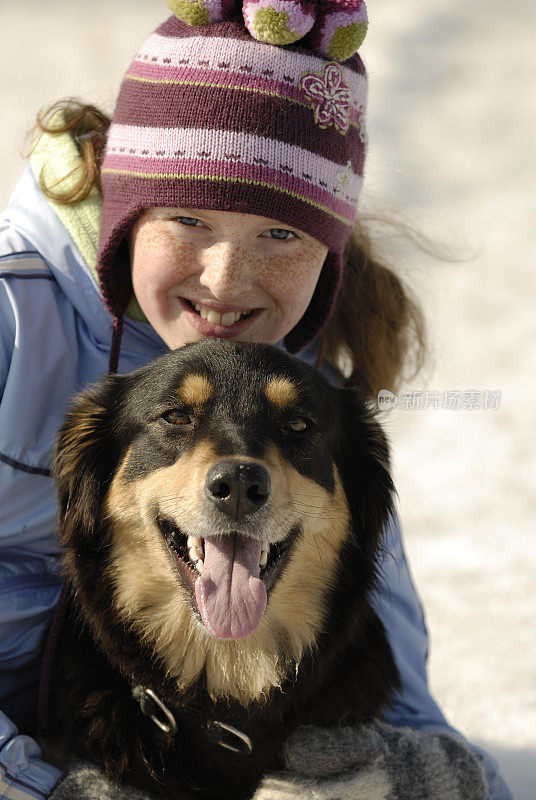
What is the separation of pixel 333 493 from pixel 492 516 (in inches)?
81.4

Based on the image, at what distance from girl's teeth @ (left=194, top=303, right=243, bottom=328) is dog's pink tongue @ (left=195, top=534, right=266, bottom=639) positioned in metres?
0.68

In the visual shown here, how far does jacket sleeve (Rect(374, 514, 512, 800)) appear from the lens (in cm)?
237

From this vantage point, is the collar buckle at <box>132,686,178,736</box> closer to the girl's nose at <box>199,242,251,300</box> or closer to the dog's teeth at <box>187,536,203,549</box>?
the dog's teeth at <box>187,536,203,549</box>

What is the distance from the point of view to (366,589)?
2141mm

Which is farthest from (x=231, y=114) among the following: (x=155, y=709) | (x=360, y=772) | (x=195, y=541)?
(x=360, y=772)

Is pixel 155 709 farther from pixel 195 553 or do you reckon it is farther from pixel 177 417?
pixel 177 417

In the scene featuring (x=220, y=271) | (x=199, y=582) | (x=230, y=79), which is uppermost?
(x=230, y=79)

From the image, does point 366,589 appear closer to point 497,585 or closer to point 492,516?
point 497,585

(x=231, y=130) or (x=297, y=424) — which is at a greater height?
(x=231, y=130)

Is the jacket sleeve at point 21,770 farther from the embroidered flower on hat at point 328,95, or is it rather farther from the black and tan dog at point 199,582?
the embroidered flower on hat at point 328,95

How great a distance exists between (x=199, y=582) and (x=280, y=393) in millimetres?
478

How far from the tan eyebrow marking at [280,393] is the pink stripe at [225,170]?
0.51 metres

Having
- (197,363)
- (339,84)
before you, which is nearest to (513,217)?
(339,84)

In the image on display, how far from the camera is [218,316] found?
2297mm
